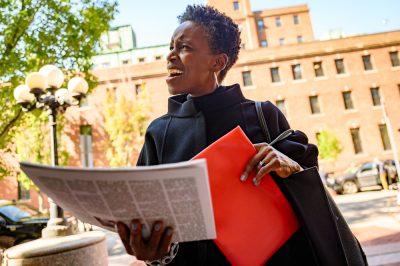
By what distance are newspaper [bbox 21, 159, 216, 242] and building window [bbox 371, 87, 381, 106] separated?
29279mm

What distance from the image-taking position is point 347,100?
26.8m

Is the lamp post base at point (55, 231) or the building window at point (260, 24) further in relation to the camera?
the building window at point (260, 24)

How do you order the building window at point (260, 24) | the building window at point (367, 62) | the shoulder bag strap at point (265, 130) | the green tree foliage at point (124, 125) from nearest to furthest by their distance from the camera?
the shoulder bag strap at point (265, 130) → the green tree foliage at point (124, 125) → the building window at point (367, 62) → the building window at point (260, 24)

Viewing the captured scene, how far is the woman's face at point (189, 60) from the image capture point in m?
1.77

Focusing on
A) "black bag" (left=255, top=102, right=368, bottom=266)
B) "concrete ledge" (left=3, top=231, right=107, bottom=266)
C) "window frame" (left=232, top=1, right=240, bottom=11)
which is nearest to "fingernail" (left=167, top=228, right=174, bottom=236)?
"black bag" (left=255, top=102, right=368, bottom=266)

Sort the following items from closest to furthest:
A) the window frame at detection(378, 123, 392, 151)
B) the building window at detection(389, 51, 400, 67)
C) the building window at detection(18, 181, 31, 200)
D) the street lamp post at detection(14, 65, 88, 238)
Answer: the street lamp post at detection(14, 65, 88, 238) < the building window at detection(18, 181, 31, 200) < the window frame at detection(378, 123, 392, 151) < the building window at detection(389, 51, 400, 67)

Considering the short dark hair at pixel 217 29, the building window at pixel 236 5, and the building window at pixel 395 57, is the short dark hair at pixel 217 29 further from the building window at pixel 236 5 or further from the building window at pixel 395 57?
the building window at pixel 236 5

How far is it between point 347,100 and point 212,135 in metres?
28.0

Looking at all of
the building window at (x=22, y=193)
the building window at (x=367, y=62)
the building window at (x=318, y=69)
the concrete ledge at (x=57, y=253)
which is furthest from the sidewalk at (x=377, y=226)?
the building window at (x=22, y=193)

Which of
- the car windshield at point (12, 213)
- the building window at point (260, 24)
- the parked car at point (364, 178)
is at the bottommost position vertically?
the parked car at point (364, 178)

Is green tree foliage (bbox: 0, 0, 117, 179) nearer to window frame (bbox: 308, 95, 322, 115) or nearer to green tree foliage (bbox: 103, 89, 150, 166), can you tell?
green tree foliage (bbox: 103, 89, 150, 166)

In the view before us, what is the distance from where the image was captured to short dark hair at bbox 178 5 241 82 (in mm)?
1840

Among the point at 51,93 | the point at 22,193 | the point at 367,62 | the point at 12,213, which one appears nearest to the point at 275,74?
the point at 367,62

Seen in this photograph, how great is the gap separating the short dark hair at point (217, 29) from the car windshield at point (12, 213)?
35.0 ft
